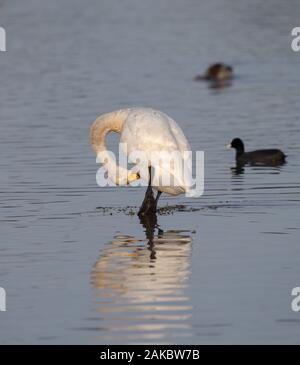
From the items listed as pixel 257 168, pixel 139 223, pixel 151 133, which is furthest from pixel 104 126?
pixel 257 168

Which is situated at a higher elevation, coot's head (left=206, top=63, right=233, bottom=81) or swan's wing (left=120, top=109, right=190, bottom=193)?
coot's head (left=206, top=63, right=233, bottom=81)

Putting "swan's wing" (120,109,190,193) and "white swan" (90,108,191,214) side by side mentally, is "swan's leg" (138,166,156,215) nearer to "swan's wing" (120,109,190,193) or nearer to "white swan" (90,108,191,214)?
"white swan" (90,108,191,214)

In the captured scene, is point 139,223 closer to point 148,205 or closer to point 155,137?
point 148,205

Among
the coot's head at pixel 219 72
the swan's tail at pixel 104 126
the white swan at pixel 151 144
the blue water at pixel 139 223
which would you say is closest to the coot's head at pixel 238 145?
the blue water at pixel 139 223

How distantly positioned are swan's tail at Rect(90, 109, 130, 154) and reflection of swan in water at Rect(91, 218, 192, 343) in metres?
2.33

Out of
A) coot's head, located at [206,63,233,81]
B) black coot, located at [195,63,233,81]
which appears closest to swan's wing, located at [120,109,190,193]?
black coot, located at [195,63,233,81]

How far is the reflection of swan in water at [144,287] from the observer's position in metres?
10.1

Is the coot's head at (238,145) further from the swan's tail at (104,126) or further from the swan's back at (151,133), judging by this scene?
the swan's back at (151,133)

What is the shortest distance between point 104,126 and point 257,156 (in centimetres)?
479

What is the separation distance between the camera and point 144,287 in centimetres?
1151

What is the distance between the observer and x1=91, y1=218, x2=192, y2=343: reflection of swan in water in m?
10.1

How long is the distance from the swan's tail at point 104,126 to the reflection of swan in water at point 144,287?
7.64 ft
